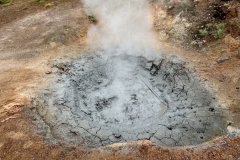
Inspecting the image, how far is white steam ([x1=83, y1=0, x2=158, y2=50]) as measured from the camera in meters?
6.83

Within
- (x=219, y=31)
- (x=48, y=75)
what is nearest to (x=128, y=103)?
(x=48, y=75)

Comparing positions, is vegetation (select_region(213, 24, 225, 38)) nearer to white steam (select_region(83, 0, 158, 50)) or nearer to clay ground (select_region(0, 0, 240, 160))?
clay ground (select_region(0, 0, 240, 160))

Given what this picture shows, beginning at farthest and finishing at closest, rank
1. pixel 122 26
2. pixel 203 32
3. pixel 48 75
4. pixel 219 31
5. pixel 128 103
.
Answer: pixel 122 26 < pixel 203 32 < pixel 219 31 < pixel 48 75 < pixel 128 103

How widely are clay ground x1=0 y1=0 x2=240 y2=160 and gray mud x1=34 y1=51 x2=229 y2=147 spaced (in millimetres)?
402

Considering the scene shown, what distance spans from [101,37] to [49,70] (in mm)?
2678

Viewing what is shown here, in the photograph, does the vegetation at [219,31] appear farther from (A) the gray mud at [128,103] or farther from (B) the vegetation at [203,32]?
(A) the gray mud at [128,103]

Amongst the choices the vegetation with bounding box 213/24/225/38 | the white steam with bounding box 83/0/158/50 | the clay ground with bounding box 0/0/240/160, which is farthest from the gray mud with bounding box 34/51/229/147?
the vegetation with bounding box 213/24/225/38

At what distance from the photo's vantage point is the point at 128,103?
195 inches

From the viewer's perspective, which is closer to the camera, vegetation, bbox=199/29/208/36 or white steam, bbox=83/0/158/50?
vegetation, bbox=199/29/208/36

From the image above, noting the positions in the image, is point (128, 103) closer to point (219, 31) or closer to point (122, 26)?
point (122, 26)

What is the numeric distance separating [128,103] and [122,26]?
152 inches

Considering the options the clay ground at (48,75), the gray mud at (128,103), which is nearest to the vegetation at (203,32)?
the clay ground at (48,75)

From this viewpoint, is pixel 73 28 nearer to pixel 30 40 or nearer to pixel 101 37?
pixel 101 37

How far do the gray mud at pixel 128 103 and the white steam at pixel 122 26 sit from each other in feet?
2.53
